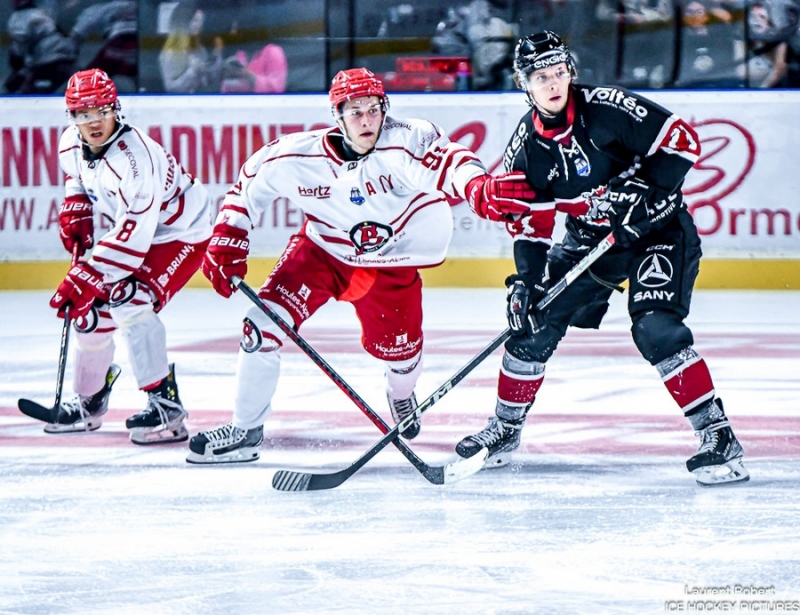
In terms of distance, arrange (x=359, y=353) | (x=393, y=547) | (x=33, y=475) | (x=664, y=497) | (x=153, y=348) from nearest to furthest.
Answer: (x=393, y=547)
(x=664, y=497)
(x=33, y=475)
(x=153, y=348)
(x=359, y=353)

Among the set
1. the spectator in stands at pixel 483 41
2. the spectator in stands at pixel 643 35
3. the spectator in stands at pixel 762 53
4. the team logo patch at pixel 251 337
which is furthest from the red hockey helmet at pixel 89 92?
the spectator in stands at pixel 762 53

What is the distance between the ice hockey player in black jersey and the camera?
3098 mm

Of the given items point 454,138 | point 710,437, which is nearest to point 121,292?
point 710,437

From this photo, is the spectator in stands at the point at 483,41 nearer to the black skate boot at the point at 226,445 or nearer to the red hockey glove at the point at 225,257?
the red hockey glove at the point at 225,257

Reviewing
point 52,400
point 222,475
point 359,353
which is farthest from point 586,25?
point 222,475

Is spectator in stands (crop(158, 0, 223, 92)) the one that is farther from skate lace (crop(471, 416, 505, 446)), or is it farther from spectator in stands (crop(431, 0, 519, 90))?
skate lace (crop(471, 416, 505, 446))

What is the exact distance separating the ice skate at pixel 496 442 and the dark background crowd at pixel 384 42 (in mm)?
3678

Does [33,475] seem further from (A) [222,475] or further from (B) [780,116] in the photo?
(B) [780,116]

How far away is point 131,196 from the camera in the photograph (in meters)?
3.65

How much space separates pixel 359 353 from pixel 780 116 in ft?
9.08

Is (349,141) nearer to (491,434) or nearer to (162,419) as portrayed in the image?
(491,434)

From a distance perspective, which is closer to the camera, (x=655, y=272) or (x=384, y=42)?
(x=655, y=272)

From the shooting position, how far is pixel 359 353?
5.09 metres

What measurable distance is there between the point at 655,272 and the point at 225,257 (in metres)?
1.06
